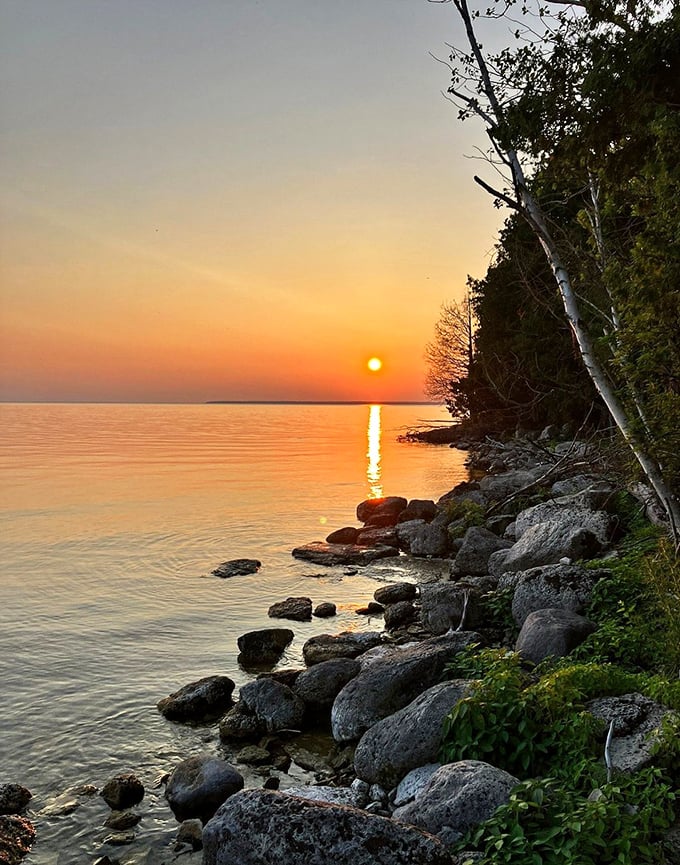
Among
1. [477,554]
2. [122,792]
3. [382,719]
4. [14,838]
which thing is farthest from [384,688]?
[477,554]

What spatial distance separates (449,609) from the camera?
1207 centimetres

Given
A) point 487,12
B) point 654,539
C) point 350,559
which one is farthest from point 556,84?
point 350,559

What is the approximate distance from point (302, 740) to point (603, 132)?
8192mm

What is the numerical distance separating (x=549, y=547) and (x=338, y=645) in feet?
14.6

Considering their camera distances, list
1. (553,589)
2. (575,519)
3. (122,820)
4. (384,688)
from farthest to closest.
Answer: (575,519) < (553,589) < (384,688) < (122,820)

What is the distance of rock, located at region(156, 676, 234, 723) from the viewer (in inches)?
374

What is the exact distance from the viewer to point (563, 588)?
413 inches

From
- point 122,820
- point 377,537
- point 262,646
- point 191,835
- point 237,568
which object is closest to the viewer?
point 191,835

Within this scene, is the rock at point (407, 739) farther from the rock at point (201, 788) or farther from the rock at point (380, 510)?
the rock at point (380, 510)

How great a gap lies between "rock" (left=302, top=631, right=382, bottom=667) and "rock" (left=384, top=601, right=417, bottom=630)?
93 centimetres

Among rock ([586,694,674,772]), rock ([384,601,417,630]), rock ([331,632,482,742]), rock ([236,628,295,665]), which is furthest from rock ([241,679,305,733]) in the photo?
rock ([384,601,417,630])

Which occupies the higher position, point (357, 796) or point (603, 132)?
point (603, 132)

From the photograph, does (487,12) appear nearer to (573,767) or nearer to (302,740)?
(573,767)

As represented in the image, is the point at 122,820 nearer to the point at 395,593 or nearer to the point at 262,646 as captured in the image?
the point at 262,646
